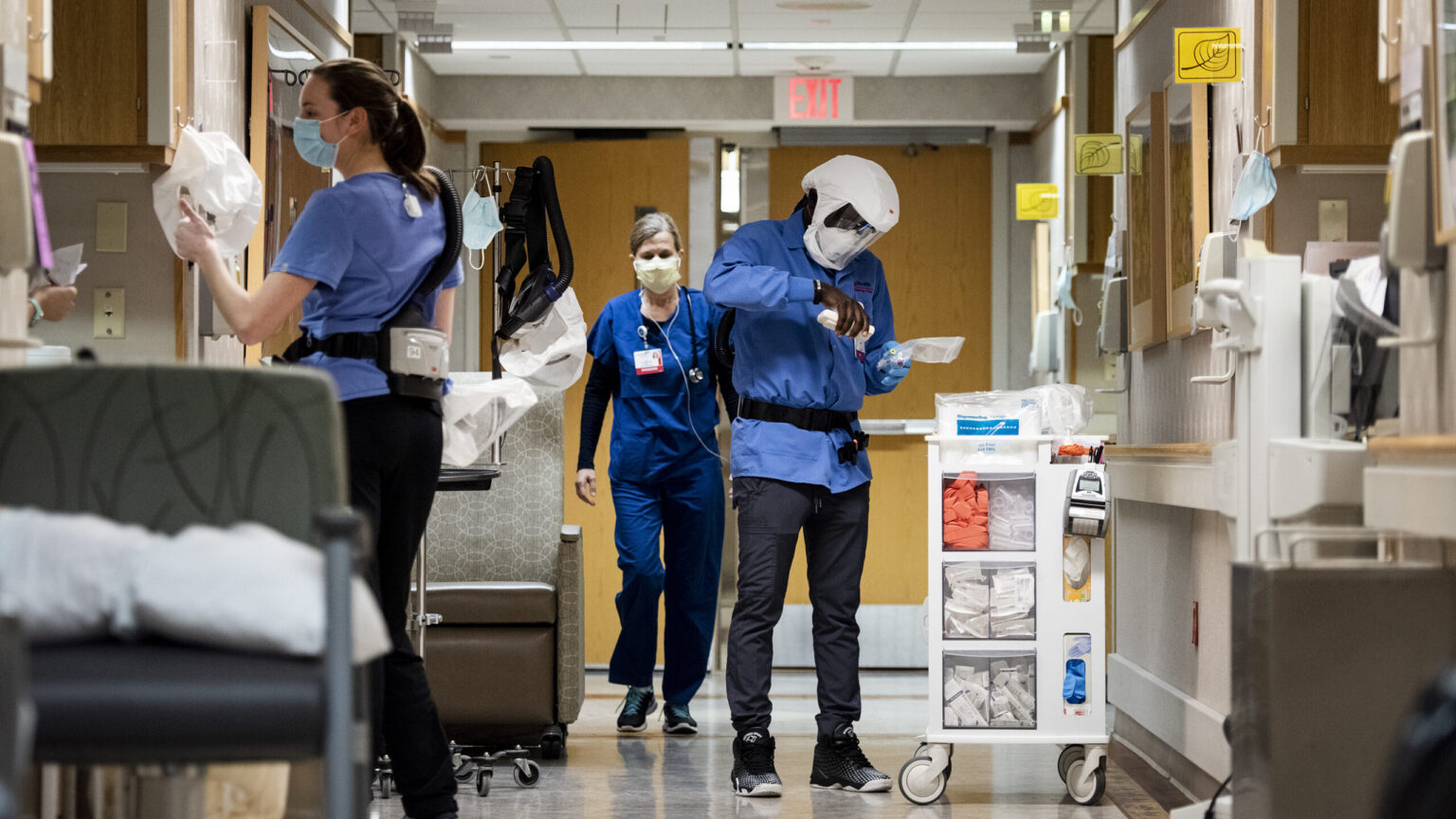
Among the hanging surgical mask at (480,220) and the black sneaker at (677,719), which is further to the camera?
the black sneaker at (677,719)

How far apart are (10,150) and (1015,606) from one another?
8.06 feet

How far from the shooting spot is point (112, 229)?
12.3 ft

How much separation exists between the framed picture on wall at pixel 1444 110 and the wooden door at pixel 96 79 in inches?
113

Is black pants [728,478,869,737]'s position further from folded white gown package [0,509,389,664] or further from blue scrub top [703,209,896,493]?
folded white gown package [0,509,389,664]

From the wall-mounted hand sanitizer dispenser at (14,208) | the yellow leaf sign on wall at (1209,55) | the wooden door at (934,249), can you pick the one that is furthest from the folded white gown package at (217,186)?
the wooden door at (934,249)

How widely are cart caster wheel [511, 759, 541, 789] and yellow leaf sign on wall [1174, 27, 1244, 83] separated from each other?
2.36 meters

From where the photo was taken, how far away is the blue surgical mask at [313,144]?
2932 millimetres

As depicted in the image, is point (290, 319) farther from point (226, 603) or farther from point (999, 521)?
point (226, 603)

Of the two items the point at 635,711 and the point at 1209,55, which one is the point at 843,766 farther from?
the point at 1209,55

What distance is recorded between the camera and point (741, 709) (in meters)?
3.58

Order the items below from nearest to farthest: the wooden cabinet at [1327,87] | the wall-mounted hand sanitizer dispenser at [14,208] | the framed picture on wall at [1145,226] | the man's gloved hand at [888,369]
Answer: the wall-mounted hand sanitizer dispenser at [14,208] → the wooden cabinet at [1327,87] → the man's gloved hand at [888,369] → the framed picture on wall at [1145,226]

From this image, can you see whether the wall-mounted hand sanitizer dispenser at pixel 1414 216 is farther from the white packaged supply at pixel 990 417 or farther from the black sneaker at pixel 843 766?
the black sneaker at pixel 843 766

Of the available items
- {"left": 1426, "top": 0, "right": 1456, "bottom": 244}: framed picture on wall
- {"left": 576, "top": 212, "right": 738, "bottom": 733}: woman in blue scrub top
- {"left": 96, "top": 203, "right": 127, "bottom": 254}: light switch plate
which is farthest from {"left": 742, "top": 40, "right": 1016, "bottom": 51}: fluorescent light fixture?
{"left": 1426, "top": 0, "right": 1456, "bottom": 244}: framed picture on wall

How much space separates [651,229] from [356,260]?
2155 mm
